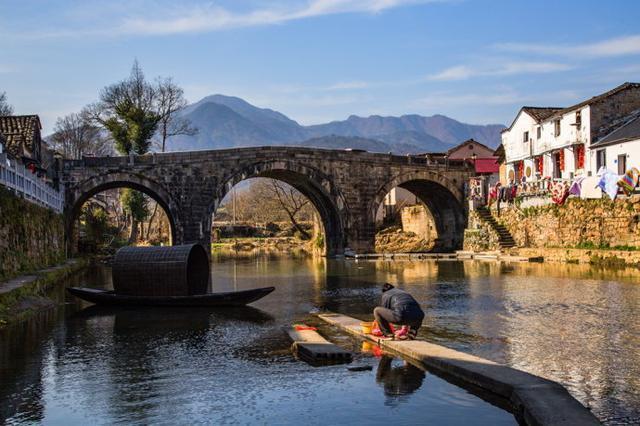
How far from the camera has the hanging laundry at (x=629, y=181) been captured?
128 ft

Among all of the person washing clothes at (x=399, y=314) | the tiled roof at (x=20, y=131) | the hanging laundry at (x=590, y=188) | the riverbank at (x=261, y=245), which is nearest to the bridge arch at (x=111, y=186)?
the tiled roof at (x=20, y=131)

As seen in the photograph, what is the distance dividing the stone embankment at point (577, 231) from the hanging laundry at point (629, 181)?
620 millimetres

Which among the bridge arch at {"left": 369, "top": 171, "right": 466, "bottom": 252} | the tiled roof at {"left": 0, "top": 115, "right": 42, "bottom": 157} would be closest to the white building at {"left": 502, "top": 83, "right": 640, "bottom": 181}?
the bridge arch at {"left": 369, "top": 171, "right": 466, "bottom": 252}

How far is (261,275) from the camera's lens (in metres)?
40.6

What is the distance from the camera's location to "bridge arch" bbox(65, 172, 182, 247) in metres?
48.6

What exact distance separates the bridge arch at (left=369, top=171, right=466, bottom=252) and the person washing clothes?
41.1m

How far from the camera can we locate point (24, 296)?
23.4 metres

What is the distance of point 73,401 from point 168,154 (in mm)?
38818

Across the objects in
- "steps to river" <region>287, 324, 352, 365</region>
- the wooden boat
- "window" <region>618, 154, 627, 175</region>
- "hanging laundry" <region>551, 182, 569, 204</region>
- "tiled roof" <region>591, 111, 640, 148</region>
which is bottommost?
"steps to river" <region>287, 324, 352, 365</region>

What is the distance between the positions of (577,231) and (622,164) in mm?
4461

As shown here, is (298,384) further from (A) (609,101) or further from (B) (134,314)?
(A) (609,101)

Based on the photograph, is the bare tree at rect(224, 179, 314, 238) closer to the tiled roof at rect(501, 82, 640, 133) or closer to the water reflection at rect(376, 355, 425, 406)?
the tiled roof at rect(501, 82, 640, 133)

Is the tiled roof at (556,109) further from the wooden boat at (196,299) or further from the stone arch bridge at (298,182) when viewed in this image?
the wooden boat at (196,299)

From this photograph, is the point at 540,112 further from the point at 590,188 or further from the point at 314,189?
the point at 314,189
